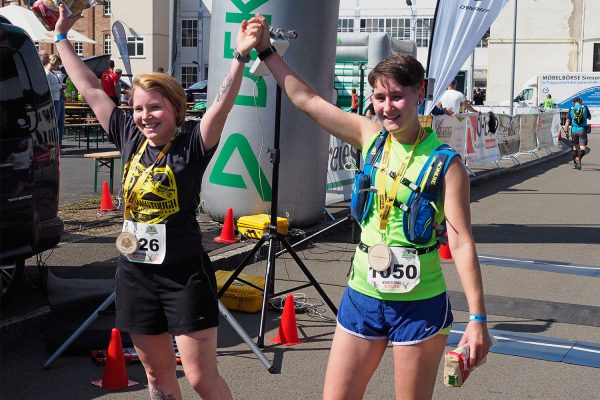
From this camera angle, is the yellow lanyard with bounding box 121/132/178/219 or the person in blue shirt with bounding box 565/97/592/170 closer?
the yellow lanyard with bounding box 121/132/178/219

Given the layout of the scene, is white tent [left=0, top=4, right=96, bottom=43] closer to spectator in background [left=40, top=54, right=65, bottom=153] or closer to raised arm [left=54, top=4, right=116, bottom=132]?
spectator in background [left=40, top=54, right=65, bottom=153]

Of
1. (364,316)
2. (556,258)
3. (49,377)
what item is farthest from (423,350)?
(556,258)

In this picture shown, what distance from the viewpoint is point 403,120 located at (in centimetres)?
354

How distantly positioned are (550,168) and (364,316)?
22120 mm

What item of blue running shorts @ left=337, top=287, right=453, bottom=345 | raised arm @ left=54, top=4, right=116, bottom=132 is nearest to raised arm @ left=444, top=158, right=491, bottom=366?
blue running shorts @ left=337, top=287, right=453, bottom=345

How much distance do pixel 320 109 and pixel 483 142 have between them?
1849 centimetres

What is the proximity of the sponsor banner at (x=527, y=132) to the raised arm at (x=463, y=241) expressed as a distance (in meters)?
23.5

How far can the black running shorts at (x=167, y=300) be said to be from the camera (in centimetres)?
378

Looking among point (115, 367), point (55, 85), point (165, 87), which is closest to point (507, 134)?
point (55, 85)

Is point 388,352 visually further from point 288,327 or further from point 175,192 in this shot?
point 175,192

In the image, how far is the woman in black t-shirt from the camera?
12.5ft

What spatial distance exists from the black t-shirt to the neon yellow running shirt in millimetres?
763

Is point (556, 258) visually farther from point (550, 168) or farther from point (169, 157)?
point (550, 168)

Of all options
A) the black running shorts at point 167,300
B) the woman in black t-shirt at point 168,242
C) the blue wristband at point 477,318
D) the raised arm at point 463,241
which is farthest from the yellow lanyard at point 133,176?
the blue wristband at point 477,318
